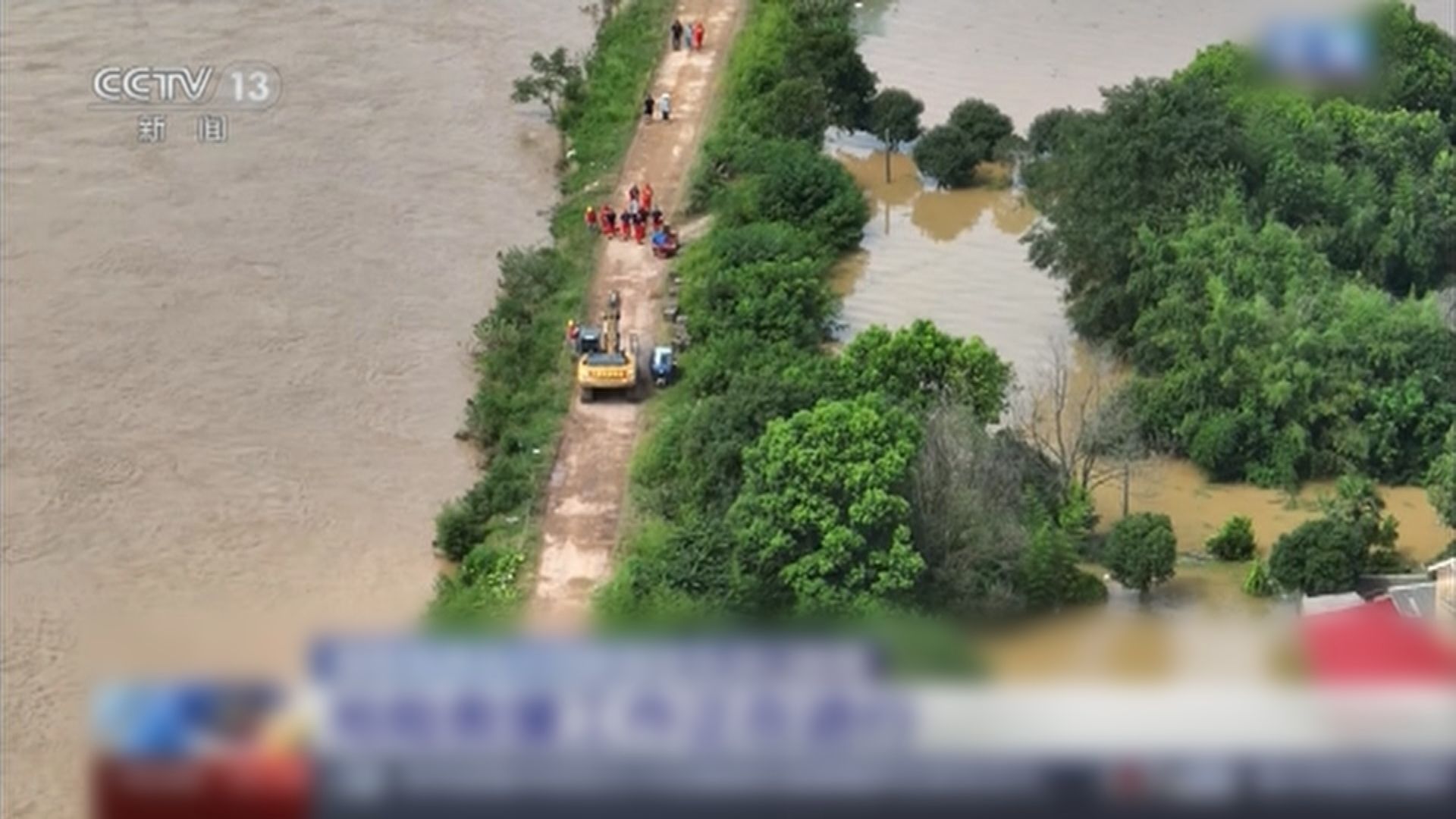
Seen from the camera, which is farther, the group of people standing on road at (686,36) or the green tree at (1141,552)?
the group of people standing on road at (686,36)

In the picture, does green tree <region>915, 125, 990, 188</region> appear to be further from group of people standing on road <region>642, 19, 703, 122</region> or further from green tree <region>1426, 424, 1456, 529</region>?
green tree <region>1426, 424, 1456, 529</region>

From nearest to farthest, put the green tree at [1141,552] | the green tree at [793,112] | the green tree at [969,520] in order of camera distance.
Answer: the green tree at [969,520]
the green tree at [1141,552]
the green tree at [793,112]

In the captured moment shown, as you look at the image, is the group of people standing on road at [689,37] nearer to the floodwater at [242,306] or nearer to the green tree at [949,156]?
the floodwater at [242,306]

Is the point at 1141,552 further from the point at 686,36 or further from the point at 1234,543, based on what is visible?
the point at 686,36

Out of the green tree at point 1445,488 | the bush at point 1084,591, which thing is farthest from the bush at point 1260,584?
the green tree at point 1445,488

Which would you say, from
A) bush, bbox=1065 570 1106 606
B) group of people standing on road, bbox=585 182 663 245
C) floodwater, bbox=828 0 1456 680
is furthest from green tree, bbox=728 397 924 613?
group of people standing on road, bbox=585 182 663 245

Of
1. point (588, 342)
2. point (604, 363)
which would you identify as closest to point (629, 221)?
point (588, 342)
